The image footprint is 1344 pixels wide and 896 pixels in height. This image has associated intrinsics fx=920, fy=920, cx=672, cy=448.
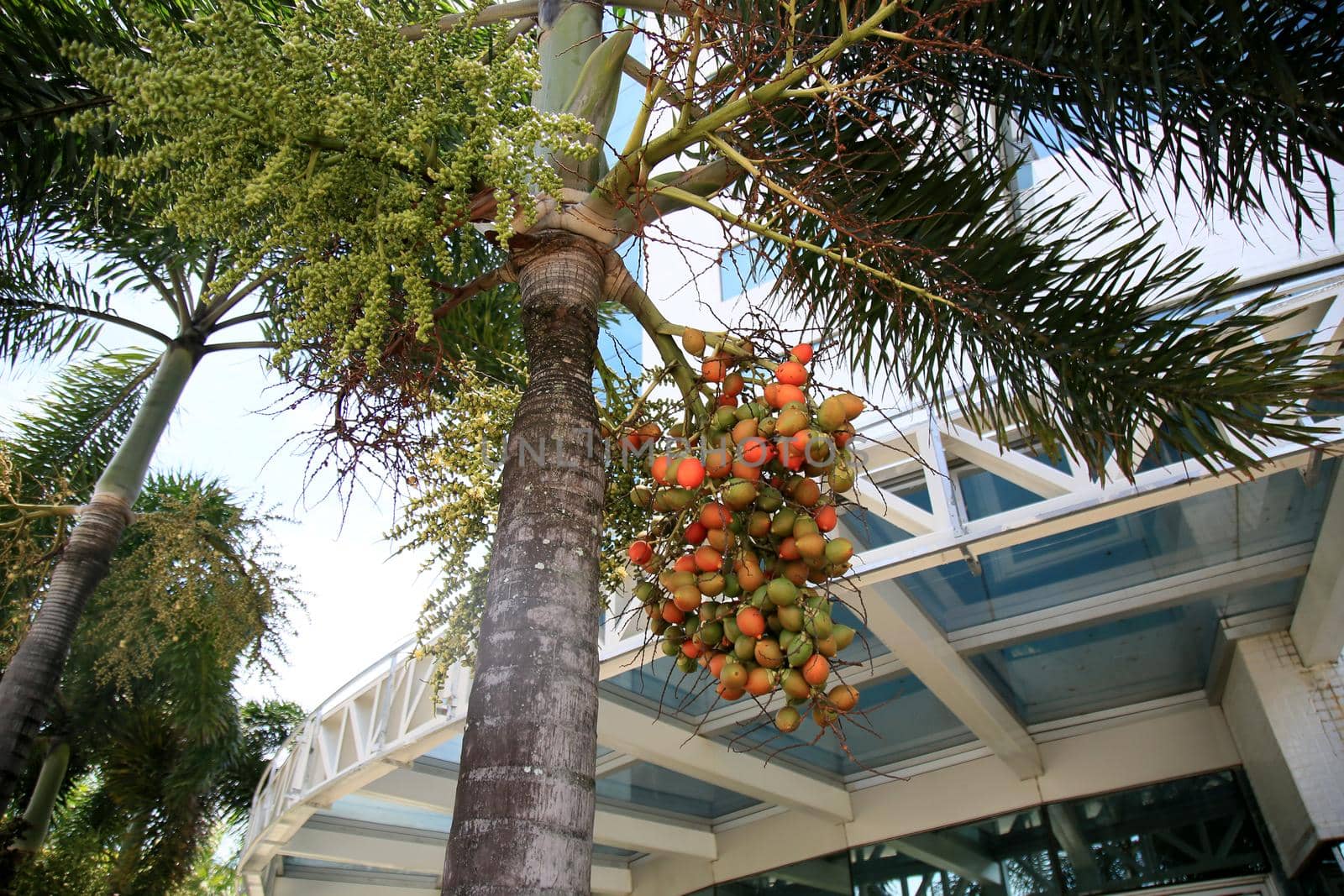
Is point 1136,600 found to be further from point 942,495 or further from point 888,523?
point 942,495

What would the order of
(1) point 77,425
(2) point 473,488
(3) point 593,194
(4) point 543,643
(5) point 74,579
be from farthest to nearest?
(1) point 77,425 → (5) point 74,579 → (2) point 473,488 → (3) point 593,194 → (4) point 543,643

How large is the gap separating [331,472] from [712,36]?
1787 mm

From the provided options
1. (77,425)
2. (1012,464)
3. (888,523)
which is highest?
(77,425)

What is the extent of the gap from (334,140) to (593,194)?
0.61m

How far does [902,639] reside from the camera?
6645 millimetres

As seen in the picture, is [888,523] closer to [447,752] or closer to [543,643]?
[447,752]

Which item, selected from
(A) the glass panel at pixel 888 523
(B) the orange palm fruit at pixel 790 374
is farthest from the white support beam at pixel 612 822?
(B) the orange palm fruit at pixel 790 374

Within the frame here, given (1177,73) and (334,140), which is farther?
(1177,73)

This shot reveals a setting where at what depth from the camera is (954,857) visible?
9.42 m

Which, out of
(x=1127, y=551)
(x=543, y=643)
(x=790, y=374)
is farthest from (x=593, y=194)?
(x=1127, y=551)

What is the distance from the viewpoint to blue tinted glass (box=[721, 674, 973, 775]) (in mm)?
8734

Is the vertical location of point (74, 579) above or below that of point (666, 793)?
below

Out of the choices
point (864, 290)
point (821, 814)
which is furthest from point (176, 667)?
point (864, 290)

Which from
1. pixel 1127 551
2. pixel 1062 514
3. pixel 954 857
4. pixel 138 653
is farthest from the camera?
pixel 954 857
